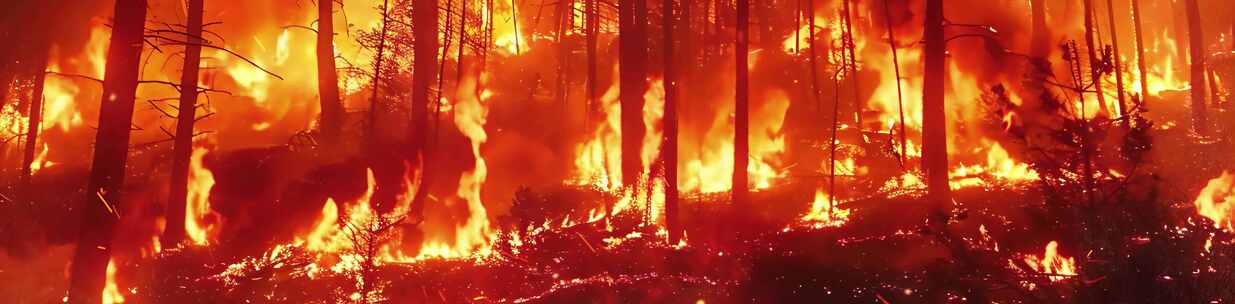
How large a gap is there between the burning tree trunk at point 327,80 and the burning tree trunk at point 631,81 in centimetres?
1027

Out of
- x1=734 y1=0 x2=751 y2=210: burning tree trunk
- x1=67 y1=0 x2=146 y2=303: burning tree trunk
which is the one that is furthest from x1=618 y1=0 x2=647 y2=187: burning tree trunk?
x1=67 y1=0 x2=146 y2=303: burning tree trunk

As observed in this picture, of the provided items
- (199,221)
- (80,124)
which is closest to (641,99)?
(199,221)

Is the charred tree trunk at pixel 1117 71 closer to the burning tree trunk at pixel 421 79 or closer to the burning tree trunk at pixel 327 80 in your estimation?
the burning tree trunk at pixel 421 79

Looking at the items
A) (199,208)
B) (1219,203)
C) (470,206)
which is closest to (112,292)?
(199,208)

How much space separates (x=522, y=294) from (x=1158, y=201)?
49.0 ft

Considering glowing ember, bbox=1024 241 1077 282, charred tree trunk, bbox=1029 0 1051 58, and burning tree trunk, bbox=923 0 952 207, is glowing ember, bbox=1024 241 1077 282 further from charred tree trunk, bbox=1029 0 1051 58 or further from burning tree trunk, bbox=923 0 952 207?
charred tree trunk, bbox=1029 0 1051 58

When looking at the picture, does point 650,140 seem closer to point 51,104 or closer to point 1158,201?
point 1158,201

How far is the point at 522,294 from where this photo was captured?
14.4 m

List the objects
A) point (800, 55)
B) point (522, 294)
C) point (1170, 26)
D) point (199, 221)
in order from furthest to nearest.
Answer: point (1170, 26) → point (800, 55) → point (199, 221) → point (522, 294)

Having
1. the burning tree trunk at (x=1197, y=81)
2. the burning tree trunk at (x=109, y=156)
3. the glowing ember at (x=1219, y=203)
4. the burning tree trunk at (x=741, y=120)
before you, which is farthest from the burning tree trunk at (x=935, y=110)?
the burning tree trunk at (x=1197, y=81)

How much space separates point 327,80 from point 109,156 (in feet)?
46.7

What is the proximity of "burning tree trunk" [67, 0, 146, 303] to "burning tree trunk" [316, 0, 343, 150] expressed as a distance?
1376 centimetres

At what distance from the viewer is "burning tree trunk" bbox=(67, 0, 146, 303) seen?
9.62 m

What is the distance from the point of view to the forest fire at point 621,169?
1309cm
